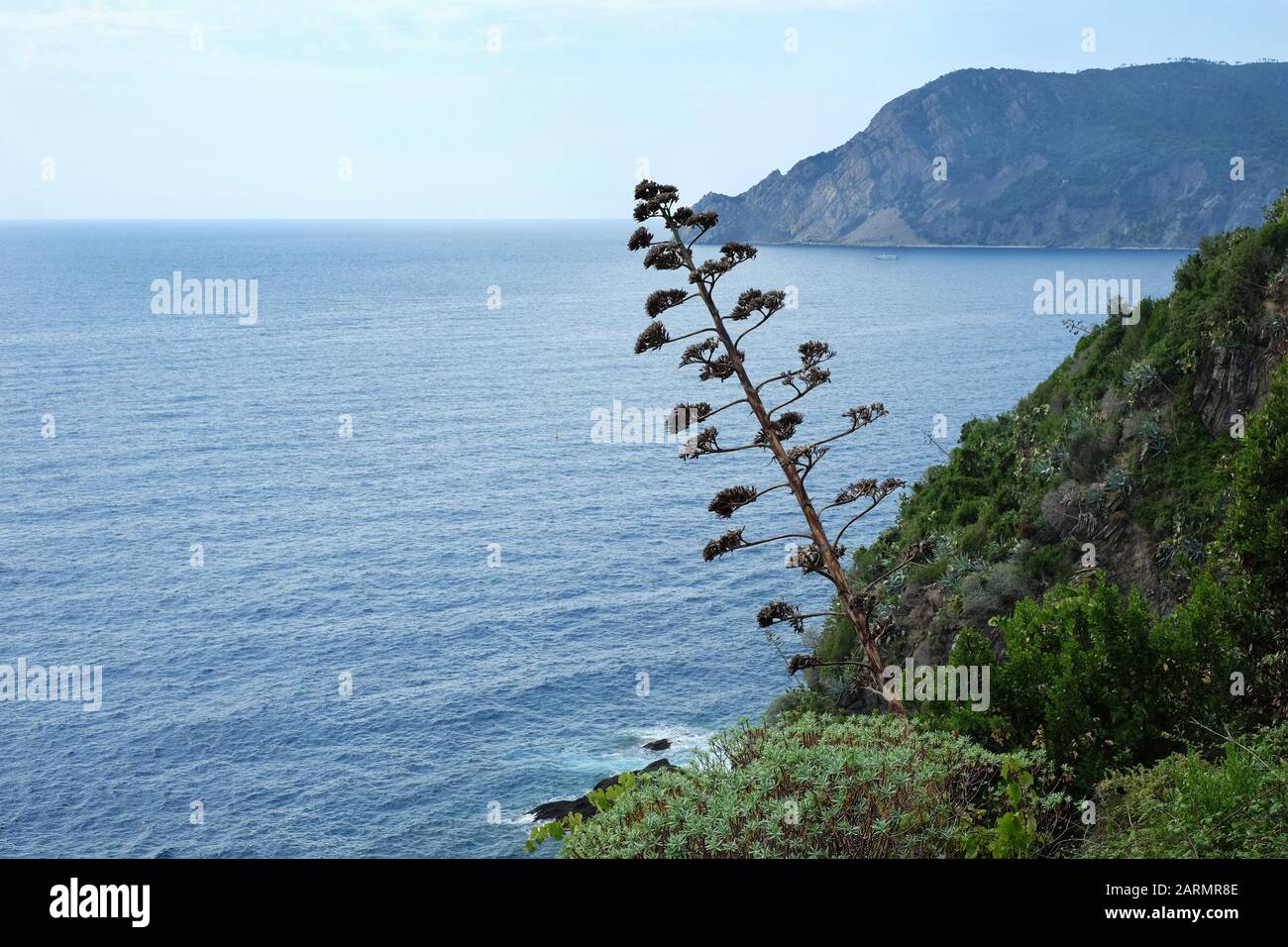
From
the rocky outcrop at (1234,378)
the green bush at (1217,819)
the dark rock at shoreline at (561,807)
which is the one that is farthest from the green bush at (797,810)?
the dark rock at shoreline at (561,807)

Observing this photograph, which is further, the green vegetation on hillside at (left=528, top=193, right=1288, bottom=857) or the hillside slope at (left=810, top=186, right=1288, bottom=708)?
the hillside slope at (left=810, top=186, right=1288, bottom=708)

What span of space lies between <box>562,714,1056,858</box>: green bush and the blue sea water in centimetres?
3461

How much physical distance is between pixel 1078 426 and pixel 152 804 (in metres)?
38.4

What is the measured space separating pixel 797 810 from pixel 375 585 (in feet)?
206

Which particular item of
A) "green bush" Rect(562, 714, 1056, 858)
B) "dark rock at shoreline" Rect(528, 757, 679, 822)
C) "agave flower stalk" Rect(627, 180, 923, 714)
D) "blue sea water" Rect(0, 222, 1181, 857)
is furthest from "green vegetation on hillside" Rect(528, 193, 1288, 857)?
"blue sea water" Rect(0, 222, 1181, 857)

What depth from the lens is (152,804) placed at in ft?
152

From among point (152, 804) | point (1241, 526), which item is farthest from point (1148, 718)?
point (152, 804)

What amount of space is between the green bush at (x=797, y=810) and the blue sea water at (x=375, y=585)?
3461 cm

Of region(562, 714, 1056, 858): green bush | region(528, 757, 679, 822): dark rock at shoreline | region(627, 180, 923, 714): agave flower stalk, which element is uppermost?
region(627, 180, 923, 714): agave flower stalk

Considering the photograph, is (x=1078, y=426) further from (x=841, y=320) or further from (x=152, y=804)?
(x=841, y=320)

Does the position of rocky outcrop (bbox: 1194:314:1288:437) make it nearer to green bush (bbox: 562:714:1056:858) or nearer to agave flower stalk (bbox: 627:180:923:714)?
agave flower stalk (bbox: 627:180:923:714)

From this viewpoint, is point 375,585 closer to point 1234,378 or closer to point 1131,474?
point 1131,474

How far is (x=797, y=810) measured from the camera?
7969 millimetres

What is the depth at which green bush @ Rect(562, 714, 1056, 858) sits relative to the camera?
7.90m
